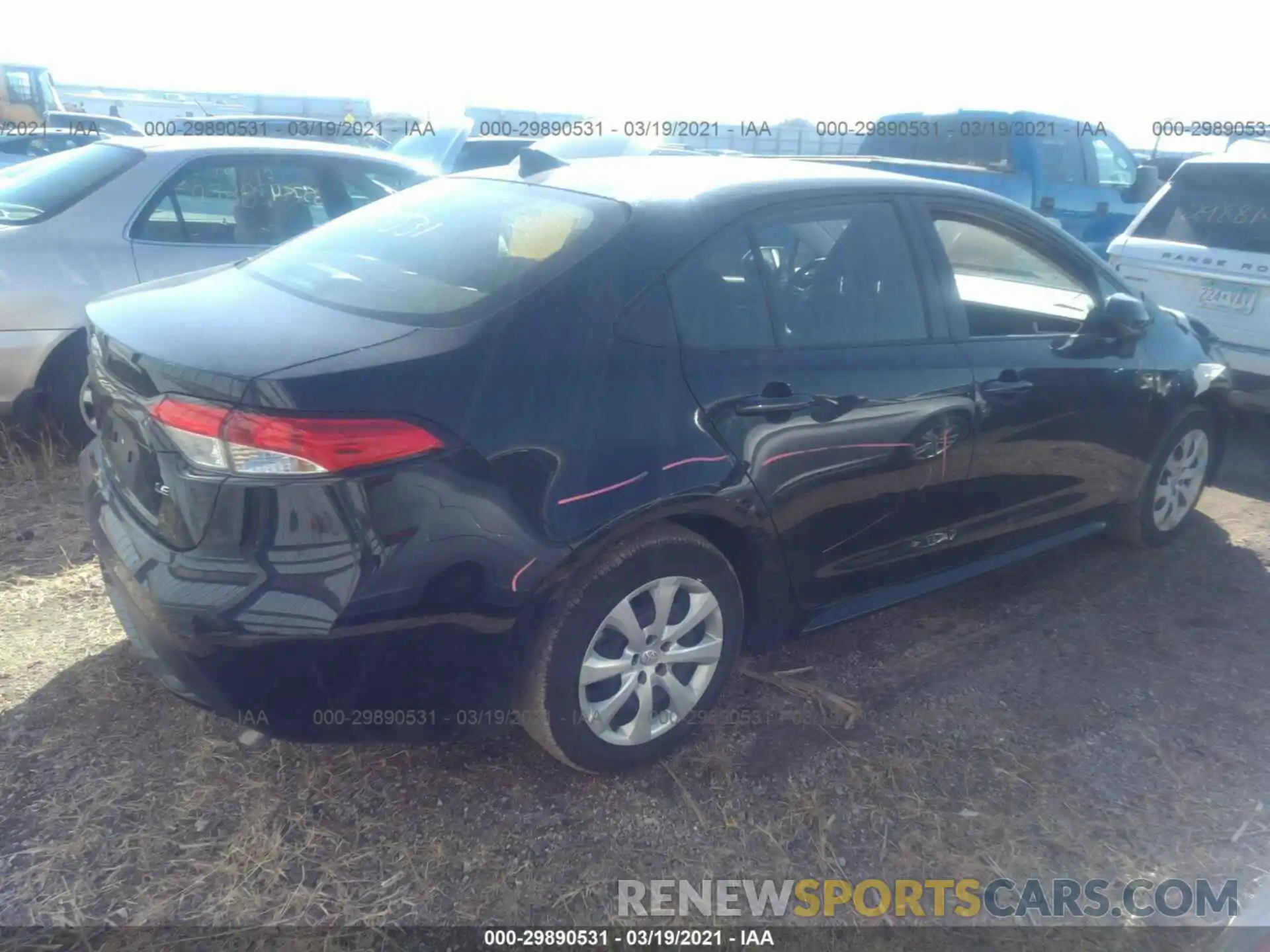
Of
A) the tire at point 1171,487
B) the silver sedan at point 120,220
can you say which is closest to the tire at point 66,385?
the silver sedan at point 120,220

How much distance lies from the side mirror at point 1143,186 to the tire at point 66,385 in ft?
27.3

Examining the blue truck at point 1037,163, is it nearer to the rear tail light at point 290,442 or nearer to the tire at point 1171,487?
the tire at point 1171,487

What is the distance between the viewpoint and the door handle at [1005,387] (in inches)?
131

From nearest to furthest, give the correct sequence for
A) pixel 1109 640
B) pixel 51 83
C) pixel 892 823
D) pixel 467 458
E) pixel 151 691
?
pixel 467 458, pixel 892 823, pixel 151 691, pixel 1109 640, pixel 51 83

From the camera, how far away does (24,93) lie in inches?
845

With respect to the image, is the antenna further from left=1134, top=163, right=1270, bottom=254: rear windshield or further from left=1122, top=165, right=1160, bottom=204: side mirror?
left=1122, top=165, right=1160, bottom=204: side mirror

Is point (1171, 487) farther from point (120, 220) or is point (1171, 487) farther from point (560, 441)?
point (120, 220)

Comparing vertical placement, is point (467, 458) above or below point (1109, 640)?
above

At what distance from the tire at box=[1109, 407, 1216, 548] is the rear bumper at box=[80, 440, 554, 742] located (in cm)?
310

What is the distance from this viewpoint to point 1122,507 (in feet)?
14.0

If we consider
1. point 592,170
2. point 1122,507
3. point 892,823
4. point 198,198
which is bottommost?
point 892,823

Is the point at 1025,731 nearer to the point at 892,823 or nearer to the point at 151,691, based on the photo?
the point at 892,823

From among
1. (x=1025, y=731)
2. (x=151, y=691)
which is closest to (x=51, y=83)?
(x=151, y=691)

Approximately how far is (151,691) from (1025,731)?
2708mm
